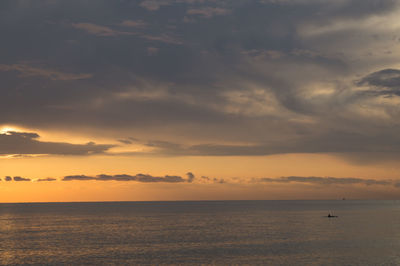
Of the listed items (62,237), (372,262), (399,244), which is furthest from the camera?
(62,237)

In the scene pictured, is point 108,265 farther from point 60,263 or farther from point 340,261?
point 340,261

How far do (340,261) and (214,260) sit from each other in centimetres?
2579

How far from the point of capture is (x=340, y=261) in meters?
88.1

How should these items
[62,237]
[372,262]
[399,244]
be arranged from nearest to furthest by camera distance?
1. [372,262]
2. [399,244]
3. [62,237]

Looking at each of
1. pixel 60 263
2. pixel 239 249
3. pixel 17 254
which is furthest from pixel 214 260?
pixel 17 254

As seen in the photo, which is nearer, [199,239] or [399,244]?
[399,244]

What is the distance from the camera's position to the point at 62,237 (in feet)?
455

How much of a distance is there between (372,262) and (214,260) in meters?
31.8

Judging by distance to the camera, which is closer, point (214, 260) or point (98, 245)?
point (214, 260)

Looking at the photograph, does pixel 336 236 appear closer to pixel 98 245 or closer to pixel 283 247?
pixel 283 247

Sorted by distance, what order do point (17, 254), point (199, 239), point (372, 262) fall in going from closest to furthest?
point (372, 262)
point (17, 254)
point (199, 239)

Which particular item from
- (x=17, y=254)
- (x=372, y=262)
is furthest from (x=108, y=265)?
(x=372, y=262)

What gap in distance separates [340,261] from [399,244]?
33143 mm

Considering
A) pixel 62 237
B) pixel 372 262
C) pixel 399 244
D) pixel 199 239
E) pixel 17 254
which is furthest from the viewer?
pixel 62 237
